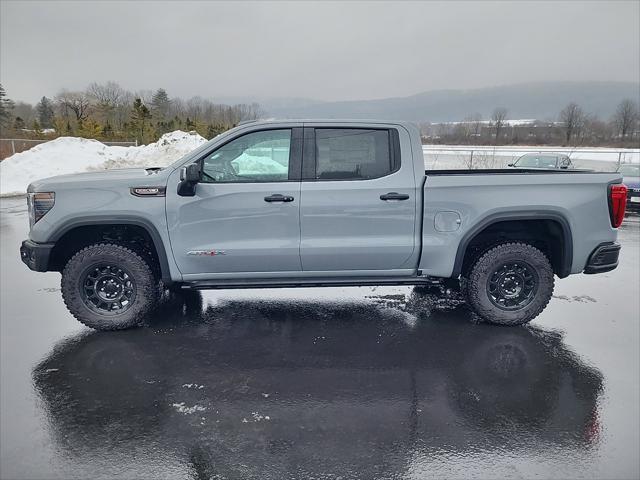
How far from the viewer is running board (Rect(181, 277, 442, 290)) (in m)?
4.63

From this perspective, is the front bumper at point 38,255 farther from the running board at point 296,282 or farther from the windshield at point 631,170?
the windshield at point 631,170

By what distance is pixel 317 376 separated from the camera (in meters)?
3.78

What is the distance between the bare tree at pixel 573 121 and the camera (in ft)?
263

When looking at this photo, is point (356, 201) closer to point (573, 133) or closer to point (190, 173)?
point (190, 173)

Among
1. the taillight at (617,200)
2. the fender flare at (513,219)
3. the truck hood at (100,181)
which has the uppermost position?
the truck hood at (100,181)

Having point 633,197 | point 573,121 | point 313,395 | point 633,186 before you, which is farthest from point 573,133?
point 313,395

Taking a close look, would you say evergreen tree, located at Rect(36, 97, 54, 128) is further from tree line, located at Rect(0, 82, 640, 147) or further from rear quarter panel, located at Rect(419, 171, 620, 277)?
rear quarter panel, located at Rect(419, 171, 620, 277)

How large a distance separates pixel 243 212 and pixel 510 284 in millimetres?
2943

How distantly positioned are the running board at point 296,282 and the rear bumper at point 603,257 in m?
1.58

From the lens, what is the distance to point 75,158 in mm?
22250

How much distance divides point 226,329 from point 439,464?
267 cm

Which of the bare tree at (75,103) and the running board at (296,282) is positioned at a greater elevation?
the bare tree at (75,103)

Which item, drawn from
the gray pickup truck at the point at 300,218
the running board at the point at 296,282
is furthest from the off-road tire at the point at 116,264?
the running board at the point at 296,282

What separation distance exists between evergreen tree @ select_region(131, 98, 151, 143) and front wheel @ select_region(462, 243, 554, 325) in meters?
34.7
